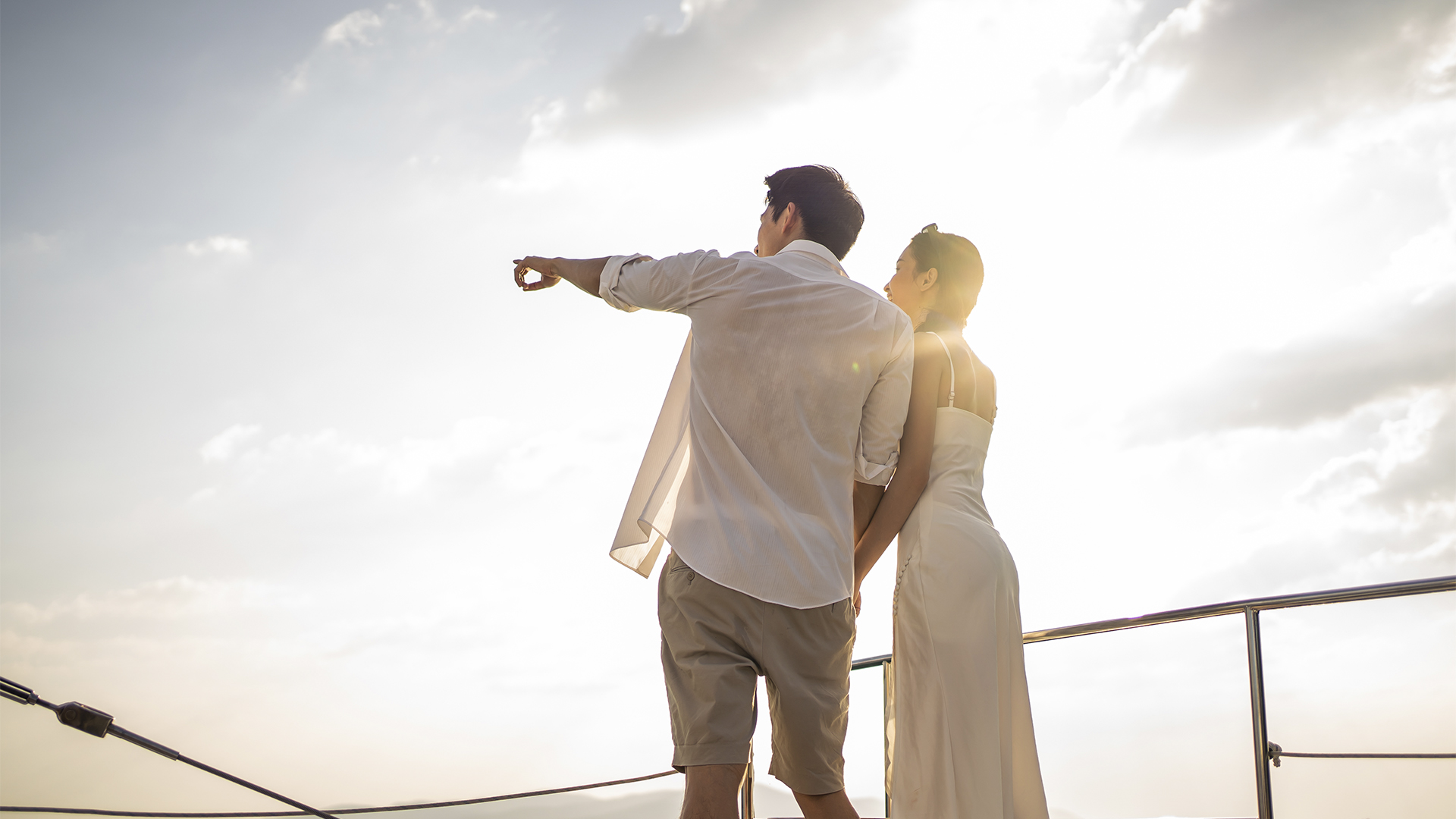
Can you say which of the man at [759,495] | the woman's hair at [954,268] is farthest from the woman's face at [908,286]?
the man at [759,495]

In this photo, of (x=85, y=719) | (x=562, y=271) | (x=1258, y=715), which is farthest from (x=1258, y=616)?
(x=85, y=719)

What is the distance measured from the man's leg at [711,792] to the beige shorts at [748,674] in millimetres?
23

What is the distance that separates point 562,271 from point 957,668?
4.42 feet

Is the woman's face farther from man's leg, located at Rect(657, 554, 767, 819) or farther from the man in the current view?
man's leg, located at Rect(657, 554, 767, 819)

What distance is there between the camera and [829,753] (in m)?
1.62

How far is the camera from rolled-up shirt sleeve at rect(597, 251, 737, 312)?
1.77 metres

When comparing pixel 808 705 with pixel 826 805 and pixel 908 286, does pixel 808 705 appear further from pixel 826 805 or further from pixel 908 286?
pixel 908 286

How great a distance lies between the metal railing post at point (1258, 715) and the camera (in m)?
2.51

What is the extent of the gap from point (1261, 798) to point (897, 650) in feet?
3.97

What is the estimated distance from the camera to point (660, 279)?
1.81 m

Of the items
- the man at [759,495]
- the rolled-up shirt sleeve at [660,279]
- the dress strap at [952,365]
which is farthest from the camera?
the dress strap at [952,365]

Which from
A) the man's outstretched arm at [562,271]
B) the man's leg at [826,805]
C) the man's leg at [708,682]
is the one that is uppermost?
the man's outstretched arm at [562,271]

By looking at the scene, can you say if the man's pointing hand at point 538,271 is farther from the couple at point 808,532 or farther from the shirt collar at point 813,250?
the shirt collar at point 813,250

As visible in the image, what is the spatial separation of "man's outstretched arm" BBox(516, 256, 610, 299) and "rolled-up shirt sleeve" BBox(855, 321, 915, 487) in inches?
25.1
